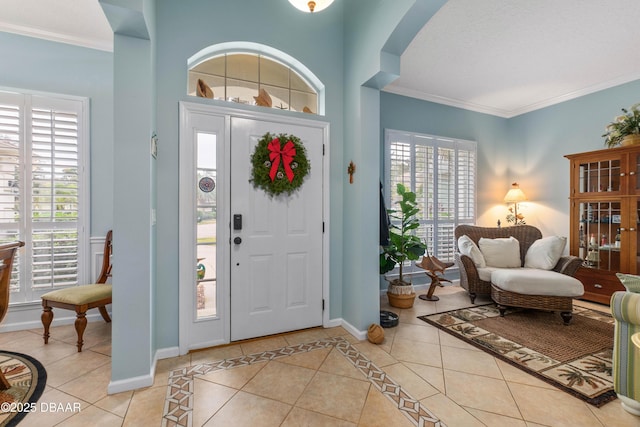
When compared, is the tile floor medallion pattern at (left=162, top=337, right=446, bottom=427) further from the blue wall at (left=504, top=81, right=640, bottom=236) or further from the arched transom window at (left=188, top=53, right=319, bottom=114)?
the blue wall at (left=504, top=81, right=640, bottom=236)

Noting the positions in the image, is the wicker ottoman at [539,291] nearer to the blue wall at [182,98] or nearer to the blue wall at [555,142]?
the blue wall at [182,98]

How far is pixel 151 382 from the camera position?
2.02m

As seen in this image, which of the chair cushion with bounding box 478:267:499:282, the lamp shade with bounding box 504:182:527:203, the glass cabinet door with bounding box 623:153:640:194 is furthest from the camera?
the lamp shade with bounding box 504:182:527:203

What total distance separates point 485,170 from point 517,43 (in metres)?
2.25

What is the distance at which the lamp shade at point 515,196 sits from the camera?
4.76 meters

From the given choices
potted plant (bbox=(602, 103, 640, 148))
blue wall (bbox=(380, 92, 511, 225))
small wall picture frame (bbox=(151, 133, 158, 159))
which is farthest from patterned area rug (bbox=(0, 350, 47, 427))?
potted plant (bbox=(602, 103, 640, 148))

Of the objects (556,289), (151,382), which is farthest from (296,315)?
(556,289)

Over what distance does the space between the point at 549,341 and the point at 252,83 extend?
12.1ft

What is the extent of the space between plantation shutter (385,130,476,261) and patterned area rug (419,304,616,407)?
52.4 inches

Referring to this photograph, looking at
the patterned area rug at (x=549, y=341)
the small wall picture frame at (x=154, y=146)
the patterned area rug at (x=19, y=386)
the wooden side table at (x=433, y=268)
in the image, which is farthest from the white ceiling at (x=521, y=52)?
the patterned area rug at (x=19, y=386)

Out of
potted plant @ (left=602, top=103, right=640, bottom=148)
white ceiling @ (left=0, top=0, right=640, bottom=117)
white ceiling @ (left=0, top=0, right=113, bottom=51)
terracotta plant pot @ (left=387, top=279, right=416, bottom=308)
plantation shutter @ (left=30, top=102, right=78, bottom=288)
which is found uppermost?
white ceiling @ (left=0, top=0, right=640, bottom=117)

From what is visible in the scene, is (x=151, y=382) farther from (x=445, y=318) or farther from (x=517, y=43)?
(x=517, y=43)

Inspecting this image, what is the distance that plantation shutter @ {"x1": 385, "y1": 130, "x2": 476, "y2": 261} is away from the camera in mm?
4234

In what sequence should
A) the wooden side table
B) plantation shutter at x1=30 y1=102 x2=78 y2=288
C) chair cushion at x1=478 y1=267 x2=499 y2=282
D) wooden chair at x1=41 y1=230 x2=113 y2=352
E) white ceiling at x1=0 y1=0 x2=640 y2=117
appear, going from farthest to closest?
the wooden side table → chair cushion at x1=478 y1=267 x2=499 y2=282 → plantation shutter at x1=30 y1=102 x2=78 y2=288 → white ceiling at x1=0 y1=0 x2=640 y2=117 → wooden chair at x1=41 y1=230 x2=113 y2=352
